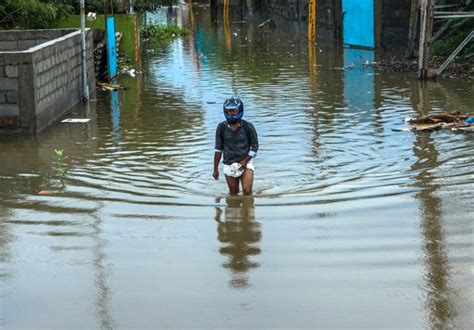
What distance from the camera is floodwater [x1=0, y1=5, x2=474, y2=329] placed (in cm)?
584

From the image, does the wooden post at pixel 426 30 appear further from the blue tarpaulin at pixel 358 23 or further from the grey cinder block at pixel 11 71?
the blue tarpaulin at pixel 358 23

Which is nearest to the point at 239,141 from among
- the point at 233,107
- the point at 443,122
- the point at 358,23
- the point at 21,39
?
the point at 233,107

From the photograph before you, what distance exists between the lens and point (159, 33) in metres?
38.2

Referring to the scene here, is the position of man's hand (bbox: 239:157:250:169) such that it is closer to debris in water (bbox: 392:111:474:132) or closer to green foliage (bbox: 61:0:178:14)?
debris in water (bbox: 392:111:474:132)

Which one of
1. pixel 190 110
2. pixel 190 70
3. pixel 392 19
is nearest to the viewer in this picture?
pixel 190 110

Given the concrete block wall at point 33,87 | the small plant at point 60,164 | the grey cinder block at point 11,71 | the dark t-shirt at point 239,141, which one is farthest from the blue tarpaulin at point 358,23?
the dark t-shirt at point 239,141

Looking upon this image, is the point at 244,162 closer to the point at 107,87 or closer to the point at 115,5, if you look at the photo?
the point at 107,87

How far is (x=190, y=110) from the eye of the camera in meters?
16.7

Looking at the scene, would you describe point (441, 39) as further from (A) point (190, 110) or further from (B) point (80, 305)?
(B) point (80, 305)

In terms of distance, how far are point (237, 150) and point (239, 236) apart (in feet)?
6.54

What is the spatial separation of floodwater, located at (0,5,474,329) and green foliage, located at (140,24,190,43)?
21.0 metres

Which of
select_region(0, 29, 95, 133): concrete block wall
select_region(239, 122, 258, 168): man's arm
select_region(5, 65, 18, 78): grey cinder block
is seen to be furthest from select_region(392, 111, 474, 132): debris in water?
select_region(5, 65, 18, 78): grey cinder block

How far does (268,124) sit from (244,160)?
5.40 metres

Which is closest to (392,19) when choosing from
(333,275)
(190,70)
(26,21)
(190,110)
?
(190,70)
